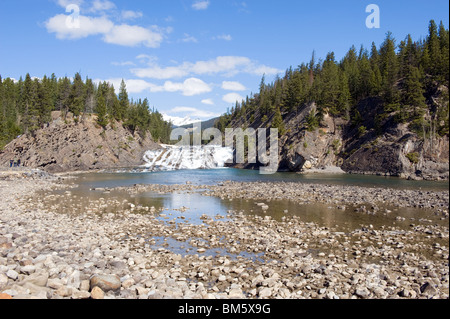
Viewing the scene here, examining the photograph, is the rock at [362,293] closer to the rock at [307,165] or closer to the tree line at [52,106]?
the rock at [307,165]

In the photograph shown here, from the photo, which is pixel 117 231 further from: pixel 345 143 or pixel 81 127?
pixel 81 127

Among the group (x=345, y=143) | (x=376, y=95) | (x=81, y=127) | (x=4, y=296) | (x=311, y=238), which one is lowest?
(x=311, y=238)

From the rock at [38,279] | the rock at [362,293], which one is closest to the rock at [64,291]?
the rock at [38,279]

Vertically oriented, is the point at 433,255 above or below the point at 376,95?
below

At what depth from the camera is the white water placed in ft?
248

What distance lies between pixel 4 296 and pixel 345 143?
224 feet

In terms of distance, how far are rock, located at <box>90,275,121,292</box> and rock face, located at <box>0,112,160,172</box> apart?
60.2m

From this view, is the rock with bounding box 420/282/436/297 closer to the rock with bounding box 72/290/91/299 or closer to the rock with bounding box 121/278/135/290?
the rock with bounding box 121/278/135/290

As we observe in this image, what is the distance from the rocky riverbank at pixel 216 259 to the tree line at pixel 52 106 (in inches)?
2372

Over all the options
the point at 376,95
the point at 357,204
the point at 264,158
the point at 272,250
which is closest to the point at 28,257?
the point at 272,250

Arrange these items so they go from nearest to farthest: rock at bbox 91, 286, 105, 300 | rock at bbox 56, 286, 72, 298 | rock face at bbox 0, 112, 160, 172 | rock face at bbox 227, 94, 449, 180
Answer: rock at bbox 56, 286, 72, 298
rock at bbox 91, 286, 105, 300
rock face at bbox 227, 94, 449, 180
rock face at bbox 0, 112, 160, 172

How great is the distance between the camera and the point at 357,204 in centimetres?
1969

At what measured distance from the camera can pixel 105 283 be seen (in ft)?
21.5

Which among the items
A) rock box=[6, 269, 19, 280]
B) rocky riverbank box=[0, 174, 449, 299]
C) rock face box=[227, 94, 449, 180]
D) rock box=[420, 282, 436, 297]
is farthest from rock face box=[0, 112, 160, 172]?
rock box=[420, 282, 436, 297]
